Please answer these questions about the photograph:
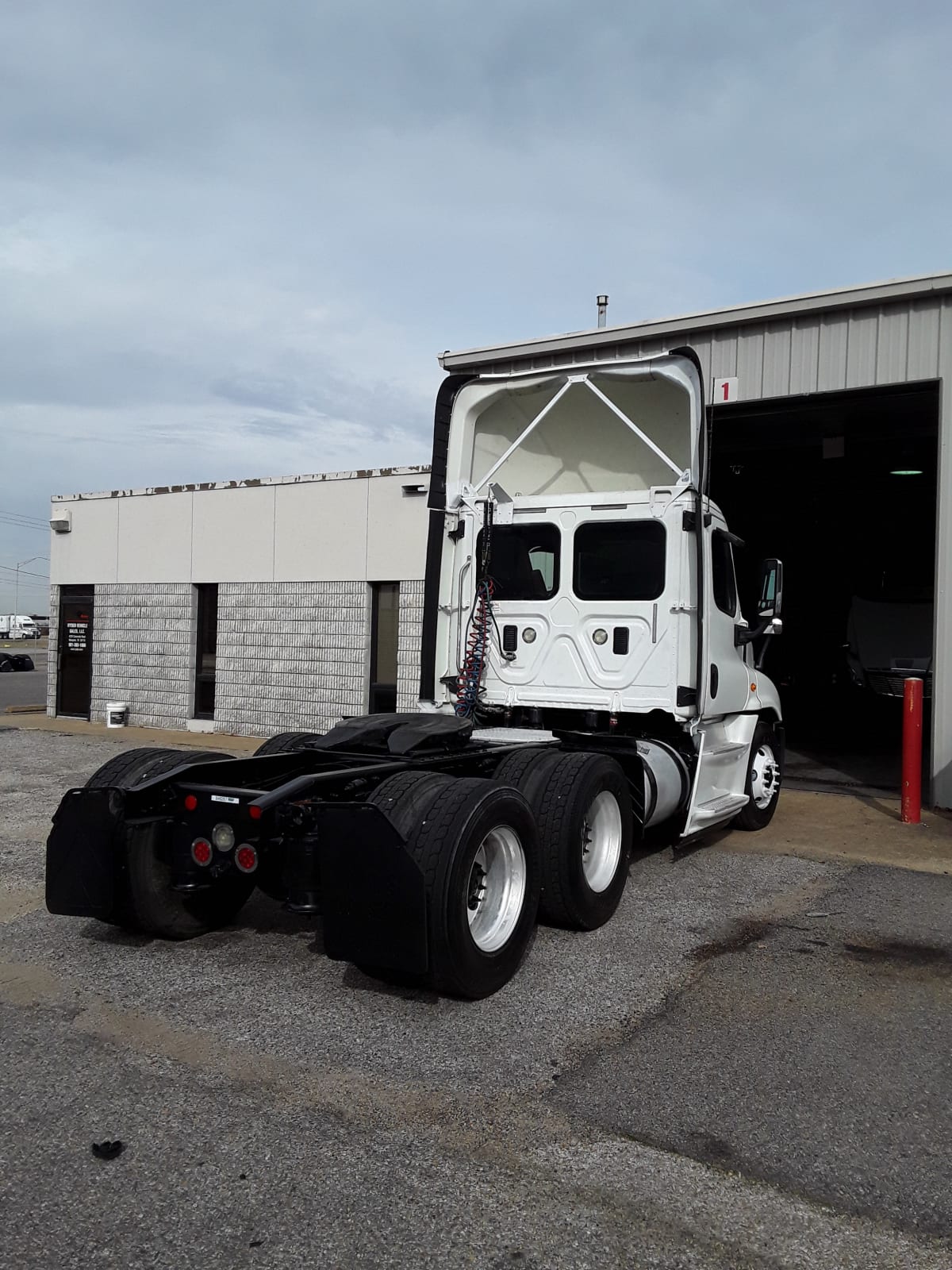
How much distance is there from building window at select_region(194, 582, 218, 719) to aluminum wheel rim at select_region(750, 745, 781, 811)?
962 cm

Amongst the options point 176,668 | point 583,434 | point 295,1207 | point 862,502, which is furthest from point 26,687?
point 295,1207

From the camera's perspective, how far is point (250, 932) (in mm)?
5633

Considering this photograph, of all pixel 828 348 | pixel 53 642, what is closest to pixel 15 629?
pixel 53 642

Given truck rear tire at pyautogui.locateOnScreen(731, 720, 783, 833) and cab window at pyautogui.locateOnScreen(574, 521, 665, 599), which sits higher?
cab window at pyautogui.locateOnScreen(574, 521, 665, 599)

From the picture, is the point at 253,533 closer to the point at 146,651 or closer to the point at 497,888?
the point at 146,651

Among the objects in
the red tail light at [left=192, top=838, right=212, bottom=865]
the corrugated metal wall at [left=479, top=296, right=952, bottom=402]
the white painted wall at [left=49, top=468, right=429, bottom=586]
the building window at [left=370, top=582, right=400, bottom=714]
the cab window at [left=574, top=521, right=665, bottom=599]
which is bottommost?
the red tail light at [left=192, top=838, right=212, bottom=865]

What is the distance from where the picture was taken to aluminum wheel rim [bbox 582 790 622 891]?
5828 millimetres

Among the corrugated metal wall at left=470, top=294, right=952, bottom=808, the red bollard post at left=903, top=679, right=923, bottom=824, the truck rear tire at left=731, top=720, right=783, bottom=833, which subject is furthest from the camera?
the corrugated metal wall at left=470, top=294, right=952, bottom=808

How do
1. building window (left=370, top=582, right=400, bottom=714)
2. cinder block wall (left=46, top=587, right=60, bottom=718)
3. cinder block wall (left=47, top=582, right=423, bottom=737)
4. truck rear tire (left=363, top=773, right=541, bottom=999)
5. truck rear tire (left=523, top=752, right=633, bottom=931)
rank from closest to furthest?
truck rear tire (left=363, top=773, right=541, bottom=999) → truck rear tire (left=523, top=752, right=633, bottom=931) → building window (left=370, top=582, right=400, bottom=714) → cinder block wall (left=47, top=582, right=423, bottom=737) → cinder block wall (left=46, top=587, right=60, bottom=718)

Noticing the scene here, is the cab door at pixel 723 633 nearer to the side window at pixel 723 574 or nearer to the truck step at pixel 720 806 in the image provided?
the side window at pixel 723 574

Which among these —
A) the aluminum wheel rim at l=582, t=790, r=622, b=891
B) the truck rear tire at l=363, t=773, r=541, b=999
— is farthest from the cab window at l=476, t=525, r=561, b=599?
the truck rear tire at l=363, t=773, r=541, b=999

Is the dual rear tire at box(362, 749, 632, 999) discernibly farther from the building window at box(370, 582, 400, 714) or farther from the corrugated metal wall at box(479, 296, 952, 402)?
the building window at box(370, 582, 400, 714)

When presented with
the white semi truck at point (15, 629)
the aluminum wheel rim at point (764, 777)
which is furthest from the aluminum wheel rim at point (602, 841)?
the white semi truck at point (15, 629)

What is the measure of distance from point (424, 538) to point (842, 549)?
11739 millimetres
